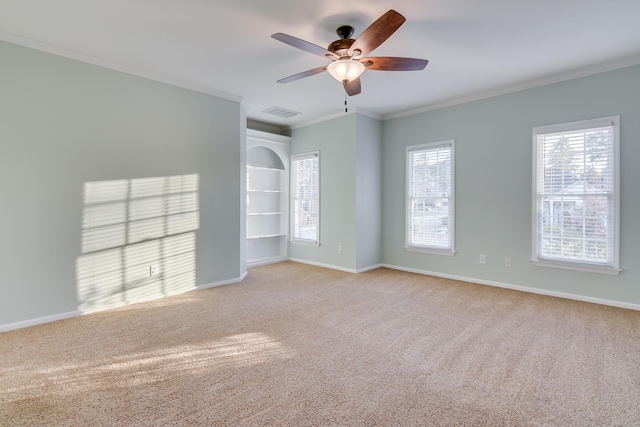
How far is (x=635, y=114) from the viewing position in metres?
3.52

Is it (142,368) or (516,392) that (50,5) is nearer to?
(142,368)

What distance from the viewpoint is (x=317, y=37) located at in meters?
3.02

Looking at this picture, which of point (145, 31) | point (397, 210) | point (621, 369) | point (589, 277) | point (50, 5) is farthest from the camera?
point (397, 210)

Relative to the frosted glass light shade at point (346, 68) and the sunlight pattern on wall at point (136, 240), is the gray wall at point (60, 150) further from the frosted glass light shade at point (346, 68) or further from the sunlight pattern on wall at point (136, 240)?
the frosted glass light shade at point (346, 68)

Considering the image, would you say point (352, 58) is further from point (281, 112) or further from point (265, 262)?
point (265, 262)

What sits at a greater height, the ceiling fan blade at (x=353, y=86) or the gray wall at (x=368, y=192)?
the ceiling fan blade at (x=353, y=86)

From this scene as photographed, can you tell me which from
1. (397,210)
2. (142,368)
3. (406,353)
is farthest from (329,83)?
(142,368)

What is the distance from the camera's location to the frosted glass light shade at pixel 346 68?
2.78m

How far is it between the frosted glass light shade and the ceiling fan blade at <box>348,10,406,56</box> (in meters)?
0.08

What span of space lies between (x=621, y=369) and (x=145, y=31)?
4.65 metres

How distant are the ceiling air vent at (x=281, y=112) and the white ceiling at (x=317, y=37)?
0.99 meters

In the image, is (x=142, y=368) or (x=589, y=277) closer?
(x=142, y=368)

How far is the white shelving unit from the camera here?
6008 millimetres

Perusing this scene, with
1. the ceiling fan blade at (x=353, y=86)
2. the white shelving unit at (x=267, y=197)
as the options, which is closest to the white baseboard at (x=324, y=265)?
the white shelving unit at (x=267, y=197)
